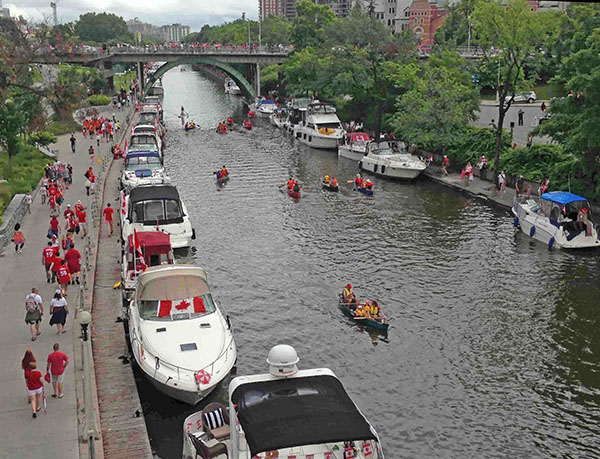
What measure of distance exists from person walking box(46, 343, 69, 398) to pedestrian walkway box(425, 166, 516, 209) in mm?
31458

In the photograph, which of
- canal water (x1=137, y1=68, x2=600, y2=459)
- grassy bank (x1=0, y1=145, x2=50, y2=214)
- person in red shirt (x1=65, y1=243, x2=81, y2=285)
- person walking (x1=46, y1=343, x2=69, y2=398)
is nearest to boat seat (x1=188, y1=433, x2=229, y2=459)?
canal water (x1=137, y1=68, x2=600, y2=459)

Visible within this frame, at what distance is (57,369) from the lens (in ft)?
61.0

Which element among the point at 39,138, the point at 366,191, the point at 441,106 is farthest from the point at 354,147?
the point at 39,138

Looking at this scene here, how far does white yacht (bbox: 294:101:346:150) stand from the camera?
68.8m

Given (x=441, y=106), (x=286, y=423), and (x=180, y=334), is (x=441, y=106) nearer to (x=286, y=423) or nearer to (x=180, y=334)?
(x=180, y=334)

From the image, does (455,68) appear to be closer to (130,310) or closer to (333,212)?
(333,212)

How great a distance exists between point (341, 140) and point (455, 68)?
1459cm

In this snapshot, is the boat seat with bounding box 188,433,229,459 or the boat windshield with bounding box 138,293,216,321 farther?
the boat windshield with bounding box 138,293,216,321

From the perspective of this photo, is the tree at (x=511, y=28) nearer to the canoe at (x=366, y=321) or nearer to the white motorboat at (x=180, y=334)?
the canoe at (x=366, y=321)

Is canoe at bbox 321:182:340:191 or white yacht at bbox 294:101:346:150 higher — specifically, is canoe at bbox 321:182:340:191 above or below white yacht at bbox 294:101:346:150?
below

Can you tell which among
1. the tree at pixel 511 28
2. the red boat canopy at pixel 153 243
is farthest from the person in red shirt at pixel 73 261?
the tree at pixel 511 28

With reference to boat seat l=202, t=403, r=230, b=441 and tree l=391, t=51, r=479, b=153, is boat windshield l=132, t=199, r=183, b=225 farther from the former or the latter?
tree l=391, t=51, r=479, b=153

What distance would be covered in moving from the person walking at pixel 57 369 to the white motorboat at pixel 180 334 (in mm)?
2663

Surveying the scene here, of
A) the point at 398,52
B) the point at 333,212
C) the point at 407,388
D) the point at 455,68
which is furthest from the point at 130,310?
the point at 398,52
